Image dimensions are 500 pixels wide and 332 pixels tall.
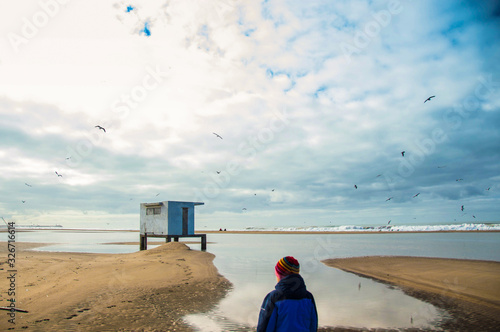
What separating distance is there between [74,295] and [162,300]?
296 cm

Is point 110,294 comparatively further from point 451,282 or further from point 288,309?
point 451,282

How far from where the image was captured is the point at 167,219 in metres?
28.7

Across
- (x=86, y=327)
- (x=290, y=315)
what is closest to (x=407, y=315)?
(x=290, y=315)

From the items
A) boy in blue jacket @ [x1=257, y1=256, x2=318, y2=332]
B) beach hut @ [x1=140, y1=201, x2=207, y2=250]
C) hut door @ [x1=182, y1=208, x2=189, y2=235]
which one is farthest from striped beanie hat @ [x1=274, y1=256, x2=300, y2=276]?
hut door @ [x1=182, y1=208, x2=189, y2=235]

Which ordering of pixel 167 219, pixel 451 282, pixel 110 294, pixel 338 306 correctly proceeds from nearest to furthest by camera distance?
pixel 338 306
pixel 110 294
pixel 451 282
pixel 167 219

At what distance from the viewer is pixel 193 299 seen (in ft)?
36.1

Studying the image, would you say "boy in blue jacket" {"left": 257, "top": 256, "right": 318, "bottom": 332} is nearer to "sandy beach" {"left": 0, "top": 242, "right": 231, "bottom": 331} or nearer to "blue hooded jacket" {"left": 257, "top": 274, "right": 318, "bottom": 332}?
"blue hooded jacket" {"left": 257, "top": 274, "right": 318, "bottom": 332}

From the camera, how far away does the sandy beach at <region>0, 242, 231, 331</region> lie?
8.09 m

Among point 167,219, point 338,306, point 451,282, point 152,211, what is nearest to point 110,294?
point 338,306

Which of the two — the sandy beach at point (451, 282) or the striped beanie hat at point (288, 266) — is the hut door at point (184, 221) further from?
the striped beanie hat at point (288, 266)

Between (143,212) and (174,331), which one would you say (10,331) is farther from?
(143,212)

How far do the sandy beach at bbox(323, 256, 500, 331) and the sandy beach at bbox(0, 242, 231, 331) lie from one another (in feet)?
24.3

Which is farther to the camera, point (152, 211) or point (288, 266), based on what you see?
point (152, 211)

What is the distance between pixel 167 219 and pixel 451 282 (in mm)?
21619
